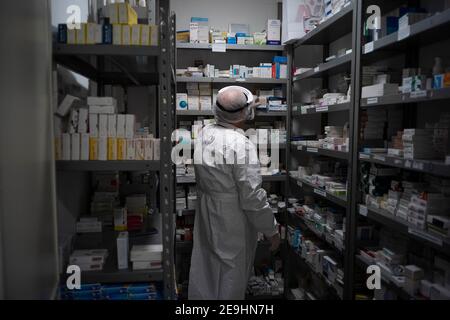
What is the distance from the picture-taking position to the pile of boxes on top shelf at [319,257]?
9.26 feet

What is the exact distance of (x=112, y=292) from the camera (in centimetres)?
163

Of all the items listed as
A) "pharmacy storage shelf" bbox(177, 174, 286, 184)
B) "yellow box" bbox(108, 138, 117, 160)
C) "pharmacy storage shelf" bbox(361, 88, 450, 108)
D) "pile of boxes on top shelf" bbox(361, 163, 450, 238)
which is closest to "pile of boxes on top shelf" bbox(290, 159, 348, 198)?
"pharmacy storage shelf" bbox(177, 174, 286, 184)

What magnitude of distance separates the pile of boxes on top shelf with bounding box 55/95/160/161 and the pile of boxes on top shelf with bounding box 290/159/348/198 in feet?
5.74

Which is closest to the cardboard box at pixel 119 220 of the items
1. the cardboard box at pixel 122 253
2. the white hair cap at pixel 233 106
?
the cardboard box at pixel 122 253

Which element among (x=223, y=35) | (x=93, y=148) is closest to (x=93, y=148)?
(x=93, y=148)

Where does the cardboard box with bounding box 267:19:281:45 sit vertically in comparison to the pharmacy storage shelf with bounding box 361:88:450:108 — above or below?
above

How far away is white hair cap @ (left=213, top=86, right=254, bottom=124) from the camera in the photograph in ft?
9.25

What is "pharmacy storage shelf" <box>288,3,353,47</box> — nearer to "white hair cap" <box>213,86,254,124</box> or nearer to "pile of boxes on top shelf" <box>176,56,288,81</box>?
"pile of boxes on top shelf" <box>176,56,288,81</box>

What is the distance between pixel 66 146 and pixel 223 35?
2.73 m

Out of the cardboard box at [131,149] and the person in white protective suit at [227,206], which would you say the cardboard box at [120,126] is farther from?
the person in white protective suit at [227,206]

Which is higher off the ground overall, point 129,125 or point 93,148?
point 129,125

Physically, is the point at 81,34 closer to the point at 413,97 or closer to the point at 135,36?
the point at 135,36

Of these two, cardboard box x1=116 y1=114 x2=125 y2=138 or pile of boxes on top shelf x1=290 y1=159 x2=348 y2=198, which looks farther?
pile of boxes on top shelf x1=290 y1=159 x2=348 y2=198
